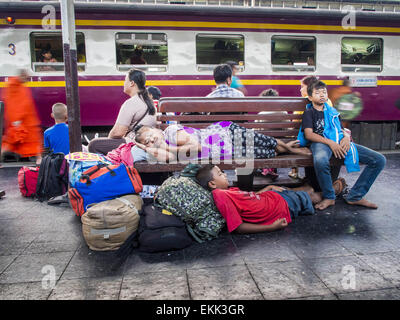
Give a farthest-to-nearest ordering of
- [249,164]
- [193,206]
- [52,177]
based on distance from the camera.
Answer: [52,177] → [249,164] → [193,206]

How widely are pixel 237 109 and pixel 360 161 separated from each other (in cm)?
149

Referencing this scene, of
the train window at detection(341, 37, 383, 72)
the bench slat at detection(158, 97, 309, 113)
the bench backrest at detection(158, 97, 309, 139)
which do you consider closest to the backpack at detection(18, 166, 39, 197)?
the bench backrest at detection(158, 97, 309, 139)

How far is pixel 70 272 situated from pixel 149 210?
30.6 inches

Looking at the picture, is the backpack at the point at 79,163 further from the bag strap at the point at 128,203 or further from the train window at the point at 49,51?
the train window at the point at 49,51

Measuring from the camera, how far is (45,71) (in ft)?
22.2

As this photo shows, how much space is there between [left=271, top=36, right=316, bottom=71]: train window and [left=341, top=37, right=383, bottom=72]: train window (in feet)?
2.73

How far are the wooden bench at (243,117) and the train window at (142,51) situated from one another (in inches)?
140

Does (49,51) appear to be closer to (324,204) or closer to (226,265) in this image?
(324,204)

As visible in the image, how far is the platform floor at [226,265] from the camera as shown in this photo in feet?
6.83

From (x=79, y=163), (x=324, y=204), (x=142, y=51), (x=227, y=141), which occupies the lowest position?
(x=324, y=204)

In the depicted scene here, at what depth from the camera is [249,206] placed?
293 centimetres

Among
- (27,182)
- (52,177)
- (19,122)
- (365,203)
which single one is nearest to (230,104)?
(365,203)
